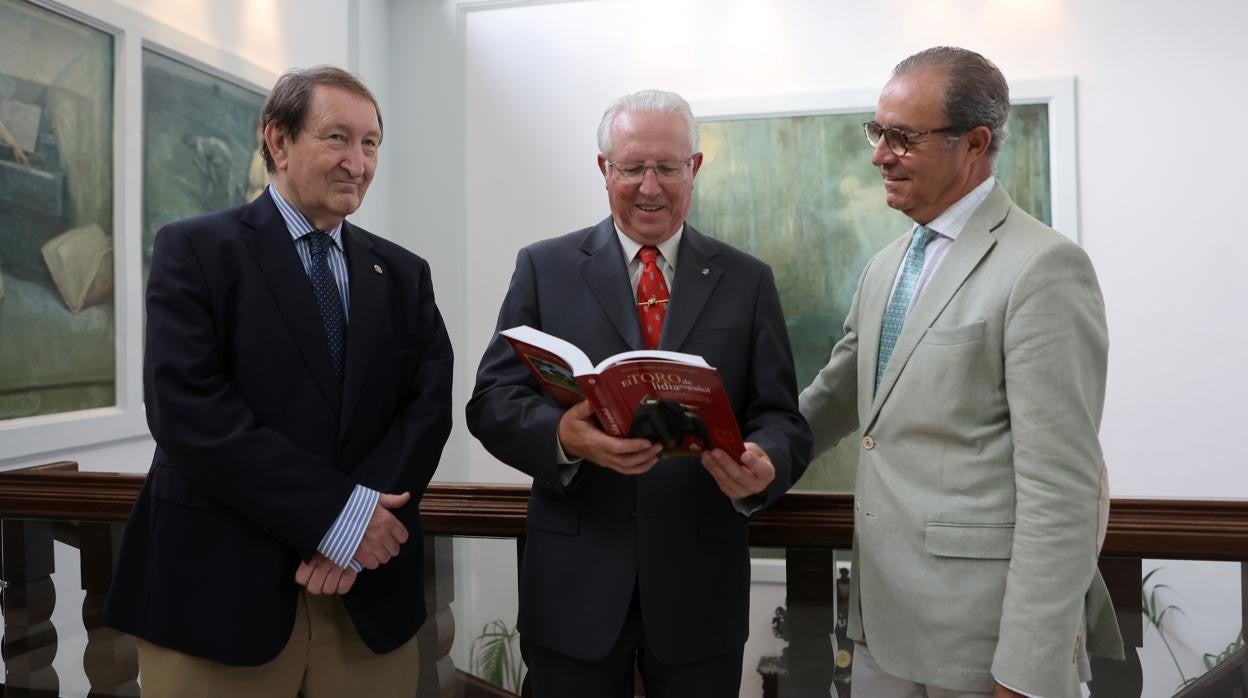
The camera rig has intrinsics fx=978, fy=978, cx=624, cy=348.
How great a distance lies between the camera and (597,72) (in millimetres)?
6500

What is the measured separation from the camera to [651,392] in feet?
5.13

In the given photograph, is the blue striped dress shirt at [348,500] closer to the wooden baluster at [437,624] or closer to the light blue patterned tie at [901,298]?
the wooden baluster at [437,624]

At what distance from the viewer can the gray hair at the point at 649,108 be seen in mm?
1990

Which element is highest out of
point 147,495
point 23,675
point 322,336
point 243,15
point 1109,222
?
point 243,15

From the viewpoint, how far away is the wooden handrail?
1874 mm

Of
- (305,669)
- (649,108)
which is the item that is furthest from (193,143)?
(305,669)

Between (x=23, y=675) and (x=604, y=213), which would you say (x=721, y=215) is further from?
(x=23, y=675)

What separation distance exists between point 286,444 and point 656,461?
2.13ft

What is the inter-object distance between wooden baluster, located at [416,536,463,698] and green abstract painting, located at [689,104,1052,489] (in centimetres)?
417

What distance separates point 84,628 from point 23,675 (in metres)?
0.28

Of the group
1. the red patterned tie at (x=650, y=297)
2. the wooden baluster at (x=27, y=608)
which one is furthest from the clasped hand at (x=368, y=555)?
the wooden baluster at (x=27, y=608)

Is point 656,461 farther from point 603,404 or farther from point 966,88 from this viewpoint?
point 966,88

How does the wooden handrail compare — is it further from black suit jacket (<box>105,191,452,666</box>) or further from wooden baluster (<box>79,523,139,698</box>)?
black suit jacket (<box>105,191,452,666</box>)

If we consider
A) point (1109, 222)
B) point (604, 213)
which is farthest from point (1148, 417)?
point (604, 213)
